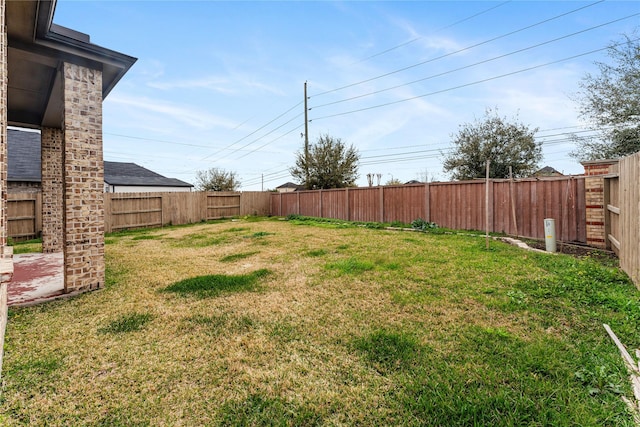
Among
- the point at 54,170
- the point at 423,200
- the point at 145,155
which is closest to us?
the point at 54,170

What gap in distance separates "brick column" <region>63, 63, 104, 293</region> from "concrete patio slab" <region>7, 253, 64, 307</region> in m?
0.34

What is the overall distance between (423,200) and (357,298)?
24.8 feet

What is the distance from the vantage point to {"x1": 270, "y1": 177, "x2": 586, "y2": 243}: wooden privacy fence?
648 cm

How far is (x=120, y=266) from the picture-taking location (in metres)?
5.05

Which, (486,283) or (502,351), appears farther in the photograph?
(486,283)

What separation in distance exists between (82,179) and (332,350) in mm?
3966

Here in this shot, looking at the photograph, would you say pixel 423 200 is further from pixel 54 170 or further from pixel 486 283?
pixel 54 170

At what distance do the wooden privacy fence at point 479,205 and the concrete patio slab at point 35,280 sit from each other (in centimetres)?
946

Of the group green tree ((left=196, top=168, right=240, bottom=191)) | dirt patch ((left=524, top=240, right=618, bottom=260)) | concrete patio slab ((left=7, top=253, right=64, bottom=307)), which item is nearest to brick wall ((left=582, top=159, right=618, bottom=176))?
dirt patch ((left=524, top=240, right=618, bottom=260))

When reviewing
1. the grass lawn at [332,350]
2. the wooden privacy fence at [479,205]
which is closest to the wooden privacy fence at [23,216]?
the grass lawn at [332,350]

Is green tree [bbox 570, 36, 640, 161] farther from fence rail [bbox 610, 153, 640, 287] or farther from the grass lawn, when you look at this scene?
the grass lawn

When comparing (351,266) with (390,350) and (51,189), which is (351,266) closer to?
(390,350)

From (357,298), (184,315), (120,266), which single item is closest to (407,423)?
(357,298)

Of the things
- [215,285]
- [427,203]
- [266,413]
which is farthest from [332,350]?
[427,203]
